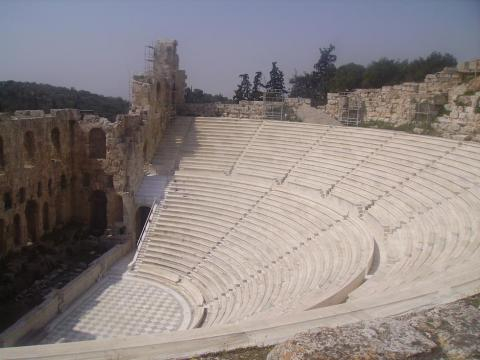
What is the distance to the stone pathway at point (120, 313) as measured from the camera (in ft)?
42.4

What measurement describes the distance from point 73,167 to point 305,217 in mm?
12033

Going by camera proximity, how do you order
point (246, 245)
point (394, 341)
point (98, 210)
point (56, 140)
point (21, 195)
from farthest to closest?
point (98, 210) < point (56, 140) < point (21, 195) < point (246, 245) < point (394, 341)

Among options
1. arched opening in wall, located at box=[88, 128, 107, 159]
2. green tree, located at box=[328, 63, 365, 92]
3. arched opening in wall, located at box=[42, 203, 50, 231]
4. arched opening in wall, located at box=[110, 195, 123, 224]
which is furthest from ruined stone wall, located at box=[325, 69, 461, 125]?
arched opening in wall, located at box=[42, 203, 50, 231]

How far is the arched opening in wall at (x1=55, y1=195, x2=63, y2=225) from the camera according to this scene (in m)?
20.4

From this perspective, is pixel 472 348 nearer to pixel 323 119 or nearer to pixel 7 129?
pixel 7 129

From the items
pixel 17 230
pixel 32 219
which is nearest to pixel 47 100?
pixel 32 219

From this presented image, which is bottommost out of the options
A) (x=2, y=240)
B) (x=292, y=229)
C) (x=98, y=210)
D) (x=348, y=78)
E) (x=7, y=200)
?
(x=2, y=240)

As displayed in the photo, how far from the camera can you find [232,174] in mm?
20000

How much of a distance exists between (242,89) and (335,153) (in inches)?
767

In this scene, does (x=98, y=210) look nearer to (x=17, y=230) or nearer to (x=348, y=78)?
(x=17, y=230)

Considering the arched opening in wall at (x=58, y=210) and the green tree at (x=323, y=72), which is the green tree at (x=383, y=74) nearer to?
the green tree at (x=323, y=72)

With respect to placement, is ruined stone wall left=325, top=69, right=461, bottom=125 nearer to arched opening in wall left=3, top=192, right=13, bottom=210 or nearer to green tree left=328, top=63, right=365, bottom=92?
green tree left=328, top=63, right=365, bottom=92

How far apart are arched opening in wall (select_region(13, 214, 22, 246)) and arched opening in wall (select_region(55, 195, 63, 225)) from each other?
263cm

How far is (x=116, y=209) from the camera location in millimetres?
20234
